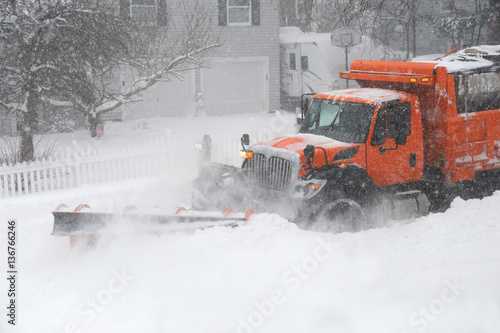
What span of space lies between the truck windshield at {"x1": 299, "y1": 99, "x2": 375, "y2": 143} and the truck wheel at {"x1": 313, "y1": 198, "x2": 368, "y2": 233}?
3.36ft

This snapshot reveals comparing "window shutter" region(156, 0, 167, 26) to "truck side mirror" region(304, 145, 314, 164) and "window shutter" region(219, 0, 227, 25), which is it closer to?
"window shutter" region(219, 0, 227, 25)

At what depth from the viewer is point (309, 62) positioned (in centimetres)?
2497

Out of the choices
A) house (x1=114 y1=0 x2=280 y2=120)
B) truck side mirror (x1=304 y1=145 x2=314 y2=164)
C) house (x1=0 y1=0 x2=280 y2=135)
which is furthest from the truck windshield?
house (x1=114 y1=0 x2=280 y2=120)

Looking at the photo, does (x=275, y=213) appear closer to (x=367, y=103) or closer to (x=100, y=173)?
(x=367, y=103)

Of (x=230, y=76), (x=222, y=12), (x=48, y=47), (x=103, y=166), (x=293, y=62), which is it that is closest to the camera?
(x=48, y=47)

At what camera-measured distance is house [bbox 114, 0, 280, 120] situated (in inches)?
913

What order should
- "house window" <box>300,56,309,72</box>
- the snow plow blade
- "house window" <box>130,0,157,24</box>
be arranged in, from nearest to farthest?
the snow plow blade → "house window" <box>130,0,157,24</box> → "house window" <box>300,56,309,72</box>

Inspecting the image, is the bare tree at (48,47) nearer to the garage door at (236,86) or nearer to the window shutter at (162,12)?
the window shutter at (162,12)

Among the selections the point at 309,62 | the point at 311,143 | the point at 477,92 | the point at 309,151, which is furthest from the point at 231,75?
the point at 309,151

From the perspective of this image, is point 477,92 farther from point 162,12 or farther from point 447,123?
point 162,12

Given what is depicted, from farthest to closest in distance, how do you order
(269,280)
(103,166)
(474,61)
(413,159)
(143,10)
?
1. (143,10)
2. (103,166)
3. (474,61)
4. (413,159)
5. (269,280)

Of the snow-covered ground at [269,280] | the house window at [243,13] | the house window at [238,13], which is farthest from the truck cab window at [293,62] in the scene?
the snow-covered ground at [269,280]

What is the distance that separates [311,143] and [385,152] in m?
1.14

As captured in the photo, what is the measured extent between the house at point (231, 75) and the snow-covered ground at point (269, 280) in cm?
1452
